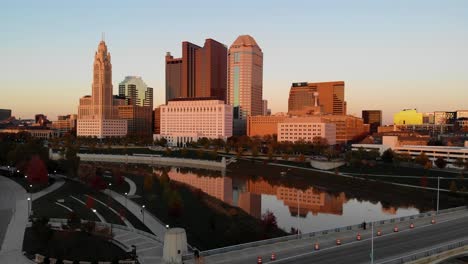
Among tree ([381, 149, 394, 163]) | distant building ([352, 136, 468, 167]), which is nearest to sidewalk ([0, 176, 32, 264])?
tree ([381, 149, 394, 163])

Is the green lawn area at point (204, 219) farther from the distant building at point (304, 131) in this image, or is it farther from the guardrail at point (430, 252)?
the distant building at point (304, 131)

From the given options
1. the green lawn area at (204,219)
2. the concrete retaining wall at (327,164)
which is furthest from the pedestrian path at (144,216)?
the concrete retaining wall at (327,164)

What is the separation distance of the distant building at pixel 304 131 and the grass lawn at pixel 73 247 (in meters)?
140

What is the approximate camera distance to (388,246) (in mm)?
35875

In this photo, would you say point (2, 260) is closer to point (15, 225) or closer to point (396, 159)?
point (15, 225)

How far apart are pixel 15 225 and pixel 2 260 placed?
1117 centimetres

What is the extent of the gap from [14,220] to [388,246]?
128 feet

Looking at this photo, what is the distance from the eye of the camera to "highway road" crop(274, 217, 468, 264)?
3231 cm

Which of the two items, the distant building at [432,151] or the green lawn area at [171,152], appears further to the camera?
the green lawn area at [171,152]

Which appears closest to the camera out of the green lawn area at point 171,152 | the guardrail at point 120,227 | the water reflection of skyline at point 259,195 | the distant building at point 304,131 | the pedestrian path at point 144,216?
the guardrail at point 120,227

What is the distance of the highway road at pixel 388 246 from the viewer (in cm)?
3231

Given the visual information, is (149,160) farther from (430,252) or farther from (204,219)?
(430,252)

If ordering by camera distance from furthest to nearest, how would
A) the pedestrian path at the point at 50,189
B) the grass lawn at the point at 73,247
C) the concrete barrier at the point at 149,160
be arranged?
the concrete barrier at the point at 149,160
the pedestrian path at the point at 50,189
the grass lawn at the point at 73,247

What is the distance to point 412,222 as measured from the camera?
45.5 metres
